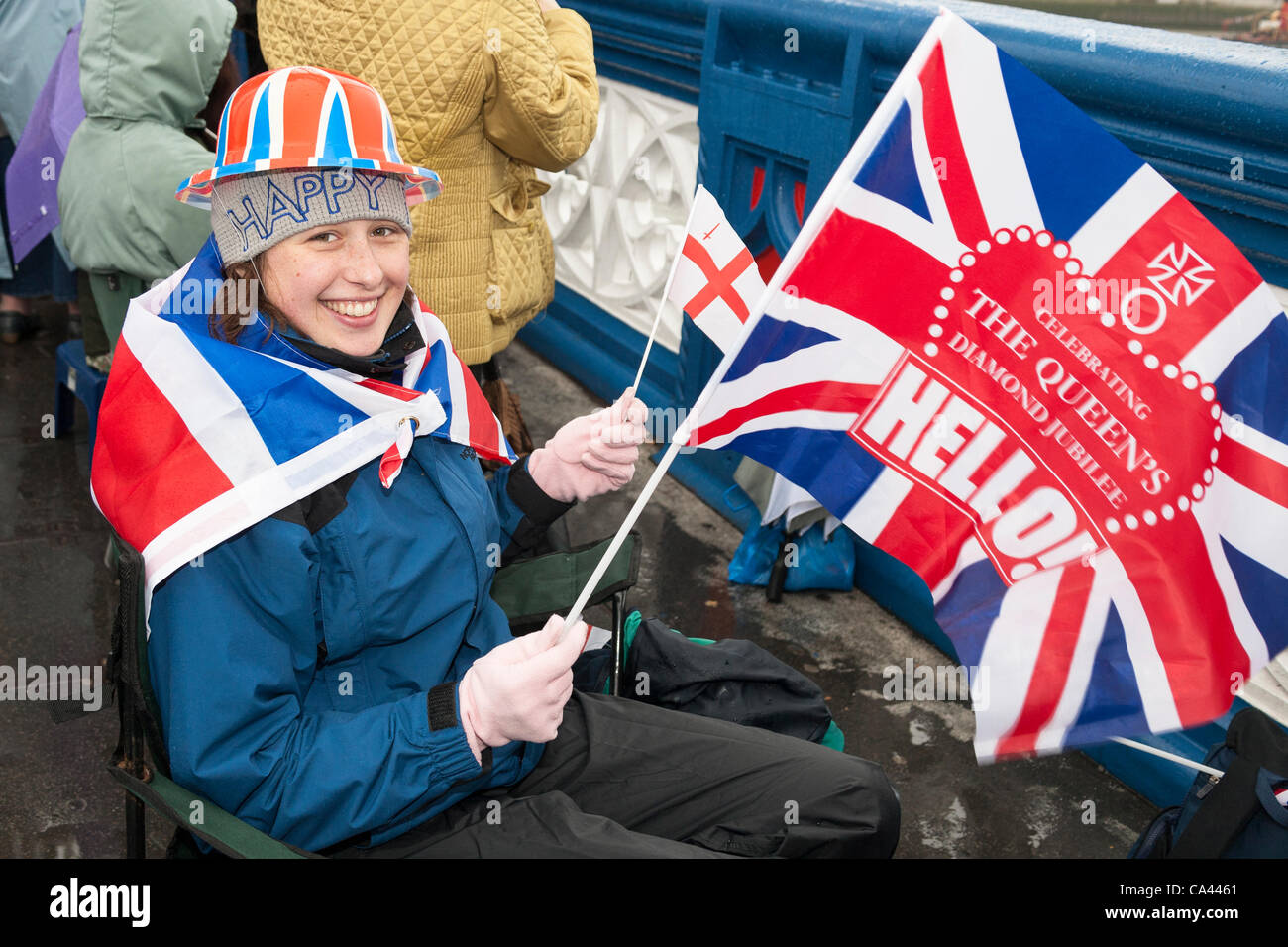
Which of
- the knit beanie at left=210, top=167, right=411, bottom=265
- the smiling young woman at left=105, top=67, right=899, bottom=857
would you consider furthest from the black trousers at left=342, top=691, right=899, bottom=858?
the knit beanie at left=210, top=167, right=411, bottom=265

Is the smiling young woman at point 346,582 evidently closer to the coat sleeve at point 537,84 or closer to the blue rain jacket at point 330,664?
the blue rain jacket at point 330,664

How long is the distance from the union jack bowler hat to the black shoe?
4373 mm

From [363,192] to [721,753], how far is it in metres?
1.16

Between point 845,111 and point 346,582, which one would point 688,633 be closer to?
point 845,111

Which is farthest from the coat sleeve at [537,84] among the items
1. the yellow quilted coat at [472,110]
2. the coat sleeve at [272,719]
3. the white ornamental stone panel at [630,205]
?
the coat sleeve at [272,719]

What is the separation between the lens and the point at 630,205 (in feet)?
17.2

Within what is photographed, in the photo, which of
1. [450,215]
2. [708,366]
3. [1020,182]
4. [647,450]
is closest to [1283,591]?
[1020,182]

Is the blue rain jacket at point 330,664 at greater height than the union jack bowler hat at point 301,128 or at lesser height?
lesser

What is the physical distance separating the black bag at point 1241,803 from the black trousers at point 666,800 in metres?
0.52

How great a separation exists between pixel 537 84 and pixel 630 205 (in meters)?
1.98

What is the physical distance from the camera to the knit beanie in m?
2.02

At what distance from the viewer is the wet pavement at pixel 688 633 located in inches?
121
